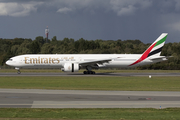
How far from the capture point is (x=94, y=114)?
1282cm

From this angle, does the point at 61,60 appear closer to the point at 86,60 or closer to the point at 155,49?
the point at 86,60

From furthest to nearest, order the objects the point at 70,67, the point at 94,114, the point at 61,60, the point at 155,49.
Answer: the point at 155,49 < the point at 61,60 < the point at 70,67 < the point at 94,114

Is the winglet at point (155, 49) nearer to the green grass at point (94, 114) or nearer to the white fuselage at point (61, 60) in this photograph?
the white fuselage at point (61, 60)

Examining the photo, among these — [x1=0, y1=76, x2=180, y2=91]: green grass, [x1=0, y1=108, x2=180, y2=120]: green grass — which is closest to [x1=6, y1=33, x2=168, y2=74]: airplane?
[x1=0, y1=76, x2=180, y2=91]: green grass

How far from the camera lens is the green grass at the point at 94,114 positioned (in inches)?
477

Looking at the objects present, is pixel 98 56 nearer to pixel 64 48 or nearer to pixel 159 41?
pixel 159 41

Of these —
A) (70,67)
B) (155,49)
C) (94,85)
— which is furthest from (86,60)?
(94,85)

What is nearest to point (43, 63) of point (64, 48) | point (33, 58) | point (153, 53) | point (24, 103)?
point (33, 58)

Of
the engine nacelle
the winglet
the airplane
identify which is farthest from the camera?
the winglet

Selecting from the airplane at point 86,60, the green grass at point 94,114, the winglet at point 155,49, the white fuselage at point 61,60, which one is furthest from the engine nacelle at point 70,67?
the green grass at point 94,114

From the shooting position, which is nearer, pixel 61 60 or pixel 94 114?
pixel 94 114

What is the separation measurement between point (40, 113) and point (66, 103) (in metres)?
3.39

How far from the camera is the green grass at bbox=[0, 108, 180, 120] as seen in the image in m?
12.1

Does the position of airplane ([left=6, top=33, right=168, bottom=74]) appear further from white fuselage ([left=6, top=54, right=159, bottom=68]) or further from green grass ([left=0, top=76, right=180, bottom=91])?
green grass ([left=0, top=76, right=180, bottom=91])
